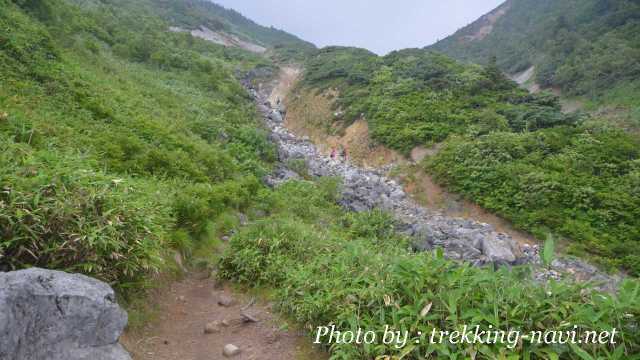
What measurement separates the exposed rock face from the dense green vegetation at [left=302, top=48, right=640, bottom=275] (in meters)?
1.28

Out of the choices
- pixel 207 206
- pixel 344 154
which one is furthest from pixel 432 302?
Answer: pixel 344 154

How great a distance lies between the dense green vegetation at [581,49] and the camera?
27.9 metres

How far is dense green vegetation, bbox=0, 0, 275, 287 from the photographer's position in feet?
13.3

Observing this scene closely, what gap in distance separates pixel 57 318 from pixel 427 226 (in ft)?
34.8

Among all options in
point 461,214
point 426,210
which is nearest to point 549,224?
point 461,214

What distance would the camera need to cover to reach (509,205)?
14180 millimetres

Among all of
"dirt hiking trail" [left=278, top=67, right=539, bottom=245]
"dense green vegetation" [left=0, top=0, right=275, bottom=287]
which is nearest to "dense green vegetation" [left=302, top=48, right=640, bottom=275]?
"dirt hiking trail" [left=278, top=67, right=539, bottom=245]

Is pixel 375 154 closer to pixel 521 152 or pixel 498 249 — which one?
pixel 521 152

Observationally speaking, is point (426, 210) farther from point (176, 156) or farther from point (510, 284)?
point (510, 284)

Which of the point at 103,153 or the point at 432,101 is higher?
the point at 432,101

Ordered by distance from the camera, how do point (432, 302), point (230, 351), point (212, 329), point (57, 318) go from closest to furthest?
1. point (57, 318)
2. point (432, 302)
3. point (230, 351)
4. point (212, 329)

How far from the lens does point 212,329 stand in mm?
5340

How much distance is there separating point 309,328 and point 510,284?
2190 millimetres

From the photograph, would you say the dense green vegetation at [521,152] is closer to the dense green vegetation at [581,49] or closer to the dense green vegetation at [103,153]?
the dense green vegetation at [103,153]
